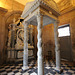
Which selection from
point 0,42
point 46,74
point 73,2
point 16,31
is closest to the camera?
point 46,74

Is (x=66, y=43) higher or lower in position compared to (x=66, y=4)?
lower

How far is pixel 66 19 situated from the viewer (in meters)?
4.48

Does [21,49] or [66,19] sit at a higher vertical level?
[66,19]

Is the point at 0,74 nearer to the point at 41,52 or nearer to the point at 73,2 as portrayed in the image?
the point at 41,52

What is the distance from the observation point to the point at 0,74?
2.56 m

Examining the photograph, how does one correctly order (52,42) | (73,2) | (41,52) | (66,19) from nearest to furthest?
(41,52), (73,2), (66,19), (52,42)

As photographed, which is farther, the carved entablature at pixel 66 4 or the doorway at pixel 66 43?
the doorway at pixel 66 43

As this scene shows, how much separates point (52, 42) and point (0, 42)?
4461mm

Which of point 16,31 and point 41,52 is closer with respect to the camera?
point 41,52

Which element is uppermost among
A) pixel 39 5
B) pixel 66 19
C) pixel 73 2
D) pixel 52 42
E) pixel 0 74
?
pixel 73 2

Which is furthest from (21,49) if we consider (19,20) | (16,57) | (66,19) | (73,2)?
(73,2)

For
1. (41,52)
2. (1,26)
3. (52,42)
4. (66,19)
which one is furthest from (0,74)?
(66,19)

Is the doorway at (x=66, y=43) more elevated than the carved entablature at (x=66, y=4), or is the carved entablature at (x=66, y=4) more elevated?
the carved entablature at (x=66, y=4)

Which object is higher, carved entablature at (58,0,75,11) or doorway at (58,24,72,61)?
carved entablature at (58,0,75,11)
